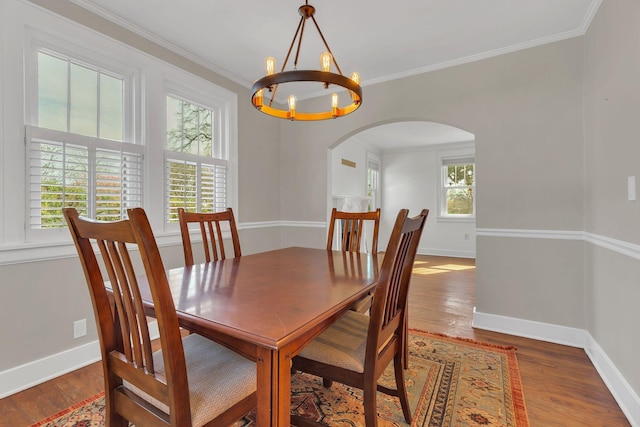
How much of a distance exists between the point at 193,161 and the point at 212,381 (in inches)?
93.5

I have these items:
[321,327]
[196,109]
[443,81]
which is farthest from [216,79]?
[321,327]

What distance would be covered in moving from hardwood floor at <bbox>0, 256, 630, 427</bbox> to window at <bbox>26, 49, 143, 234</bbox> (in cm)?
100

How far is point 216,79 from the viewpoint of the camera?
3.18 metres

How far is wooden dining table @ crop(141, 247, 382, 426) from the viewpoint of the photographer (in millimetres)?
887

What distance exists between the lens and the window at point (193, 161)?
279cm

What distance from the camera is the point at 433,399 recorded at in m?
1.73

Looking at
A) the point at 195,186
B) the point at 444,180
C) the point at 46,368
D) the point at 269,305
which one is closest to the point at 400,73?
the point at 195,186

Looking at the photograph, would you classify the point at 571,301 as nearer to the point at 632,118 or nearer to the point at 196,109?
the point at 632,118

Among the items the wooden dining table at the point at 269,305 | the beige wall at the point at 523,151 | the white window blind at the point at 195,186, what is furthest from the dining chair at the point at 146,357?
the beige wall at the point at 523,151

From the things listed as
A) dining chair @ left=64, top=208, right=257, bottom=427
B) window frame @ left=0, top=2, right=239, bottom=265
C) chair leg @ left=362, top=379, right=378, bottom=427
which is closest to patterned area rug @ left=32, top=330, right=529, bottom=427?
chair leg @ left=362, top=379, right=378, bottom=427

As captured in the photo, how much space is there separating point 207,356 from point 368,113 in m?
2.96

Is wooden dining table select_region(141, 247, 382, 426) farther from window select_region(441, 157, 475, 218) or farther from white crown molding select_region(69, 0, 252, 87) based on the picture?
window select_region(441, 157, 475, 218)

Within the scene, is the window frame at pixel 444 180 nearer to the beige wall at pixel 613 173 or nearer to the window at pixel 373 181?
the window at pixel 373 181

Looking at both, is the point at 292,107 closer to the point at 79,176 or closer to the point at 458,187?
the point at 79,176
